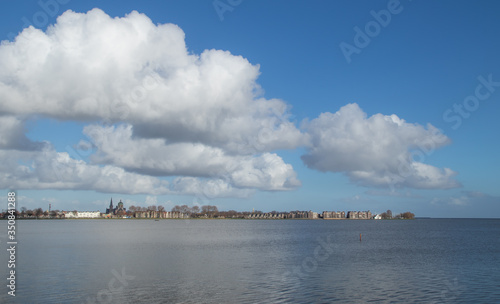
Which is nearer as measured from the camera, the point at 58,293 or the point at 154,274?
the point at 58,293

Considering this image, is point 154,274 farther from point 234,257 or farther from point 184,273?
point 234,257

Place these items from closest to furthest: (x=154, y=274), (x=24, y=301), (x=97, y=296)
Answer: (x=24, y=301)
(x=97, y=296)
(x=154, y=274)

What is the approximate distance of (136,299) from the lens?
36.5 metres

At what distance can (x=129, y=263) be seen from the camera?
197ft

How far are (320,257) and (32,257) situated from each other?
4808cm

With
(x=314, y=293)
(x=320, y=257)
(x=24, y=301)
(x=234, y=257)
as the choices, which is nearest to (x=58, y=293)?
(x=24, y=301)

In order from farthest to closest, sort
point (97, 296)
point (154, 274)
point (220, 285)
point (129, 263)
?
point (129, 263) < point (154, 274) < point (220, 285) < point (97, 296)

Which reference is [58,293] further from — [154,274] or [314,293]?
[314,293]

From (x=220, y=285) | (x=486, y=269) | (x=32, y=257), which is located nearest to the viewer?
(x=220, y=285)

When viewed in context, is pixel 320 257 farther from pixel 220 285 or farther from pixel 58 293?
pixel 58 293

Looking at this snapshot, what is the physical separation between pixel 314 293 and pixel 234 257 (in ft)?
102

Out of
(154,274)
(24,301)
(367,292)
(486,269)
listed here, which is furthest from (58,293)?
(486,269)

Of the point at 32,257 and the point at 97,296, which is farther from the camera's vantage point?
the point at 32,257

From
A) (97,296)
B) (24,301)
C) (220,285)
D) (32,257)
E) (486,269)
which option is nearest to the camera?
(24,301)
